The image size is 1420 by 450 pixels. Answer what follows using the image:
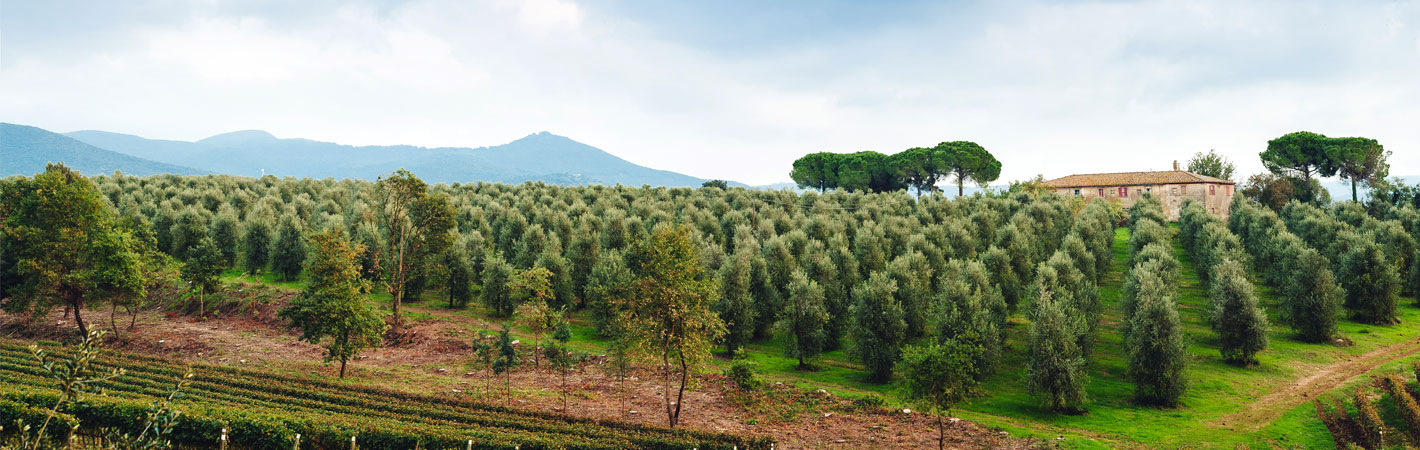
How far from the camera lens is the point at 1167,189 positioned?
12525 centimetres

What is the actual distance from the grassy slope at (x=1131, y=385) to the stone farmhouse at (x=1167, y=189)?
6568 cm

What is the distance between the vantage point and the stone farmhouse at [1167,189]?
122312mm

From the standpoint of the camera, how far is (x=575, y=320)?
60.3m

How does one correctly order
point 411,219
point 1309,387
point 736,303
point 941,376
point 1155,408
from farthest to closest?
point 411,219
point 736,303
point 1309,387
point 1155,408
point 941,376

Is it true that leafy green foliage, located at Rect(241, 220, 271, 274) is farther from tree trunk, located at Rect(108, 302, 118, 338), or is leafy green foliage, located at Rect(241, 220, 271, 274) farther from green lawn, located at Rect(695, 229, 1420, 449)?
green lawn, located at Rect(695, 229, 1420, 449)

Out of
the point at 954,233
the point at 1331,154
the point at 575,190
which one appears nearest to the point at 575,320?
the point at 954,233

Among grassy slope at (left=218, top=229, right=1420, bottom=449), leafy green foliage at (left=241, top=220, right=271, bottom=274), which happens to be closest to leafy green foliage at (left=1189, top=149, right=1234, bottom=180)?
grassy slope at (left=218, top=229, right=1420, bottom=449)

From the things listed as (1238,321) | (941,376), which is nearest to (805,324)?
(941,376)

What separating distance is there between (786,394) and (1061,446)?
1427 centimetres

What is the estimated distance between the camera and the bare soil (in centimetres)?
3378

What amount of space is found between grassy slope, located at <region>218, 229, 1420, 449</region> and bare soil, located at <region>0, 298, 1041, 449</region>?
3828 millimetres

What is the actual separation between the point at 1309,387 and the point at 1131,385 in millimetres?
9563

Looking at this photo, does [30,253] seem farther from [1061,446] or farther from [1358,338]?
[1358,338]

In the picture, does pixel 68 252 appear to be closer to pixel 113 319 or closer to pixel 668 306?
pixel 113 319
